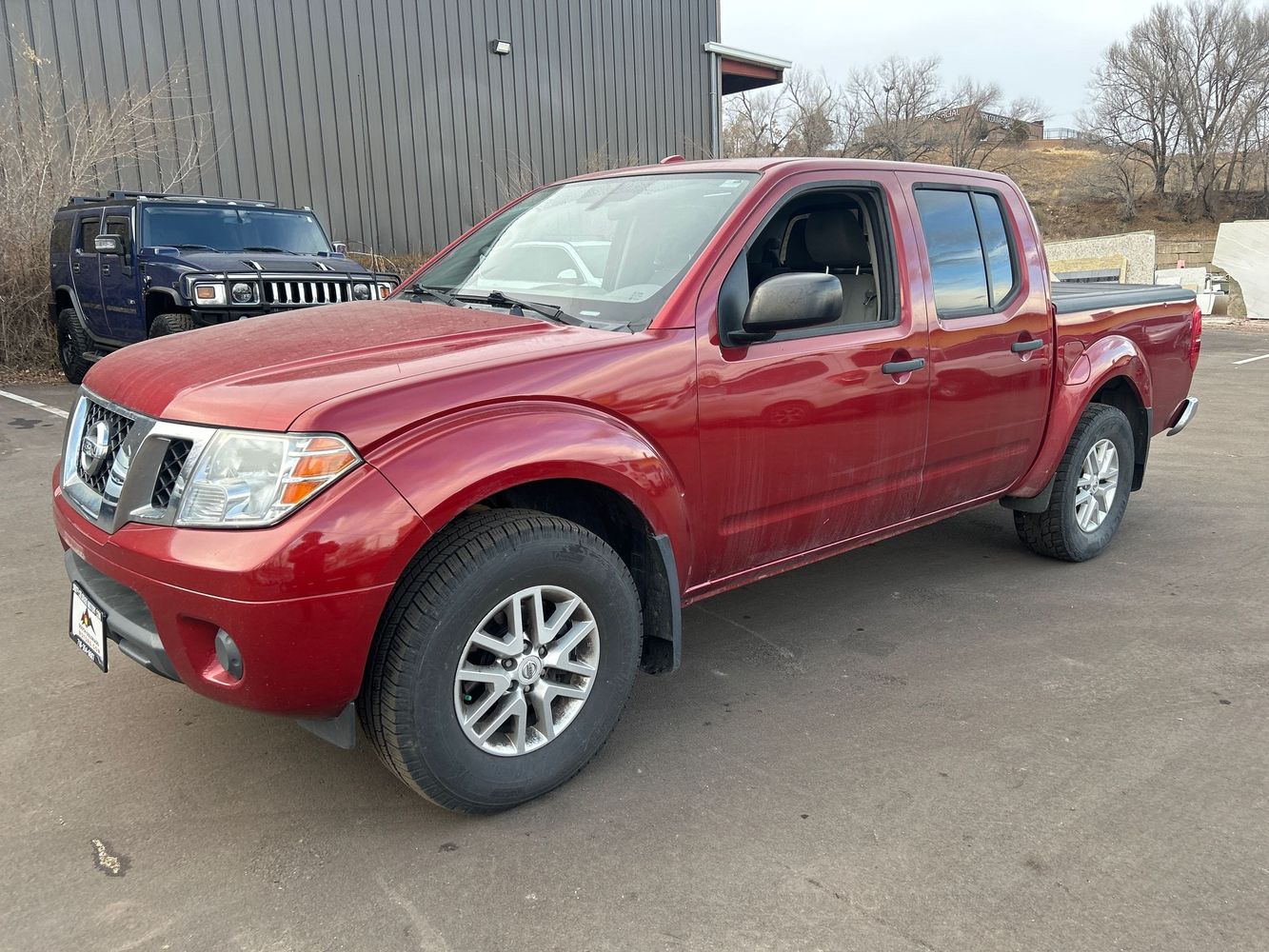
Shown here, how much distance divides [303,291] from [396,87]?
30.9 feet

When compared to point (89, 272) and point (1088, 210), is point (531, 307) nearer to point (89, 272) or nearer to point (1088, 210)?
point (89, 272)

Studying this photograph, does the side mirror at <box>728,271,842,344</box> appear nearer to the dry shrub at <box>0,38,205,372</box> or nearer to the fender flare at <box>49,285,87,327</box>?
the fender flare at <box>49,285,87,327</box>

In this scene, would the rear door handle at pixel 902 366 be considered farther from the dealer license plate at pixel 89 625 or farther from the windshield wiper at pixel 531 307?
the dealer license plate at pixel 89 625

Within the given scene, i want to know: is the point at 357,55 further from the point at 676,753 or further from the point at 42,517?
the point at 676,753

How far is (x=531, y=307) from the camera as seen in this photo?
10.7ft

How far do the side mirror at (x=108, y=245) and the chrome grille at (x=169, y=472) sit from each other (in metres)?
7.24

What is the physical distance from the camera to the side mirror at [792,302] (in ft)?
9.86

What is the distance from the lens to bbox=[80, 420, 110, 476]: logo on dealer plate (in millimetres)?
2755

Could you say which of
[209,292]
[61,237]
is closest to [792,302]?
[209,292]

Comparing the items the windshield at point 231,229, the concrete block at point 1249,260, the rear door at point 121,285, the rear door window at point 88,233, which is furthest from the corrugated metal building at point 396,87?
the concrete block at point 1249,260

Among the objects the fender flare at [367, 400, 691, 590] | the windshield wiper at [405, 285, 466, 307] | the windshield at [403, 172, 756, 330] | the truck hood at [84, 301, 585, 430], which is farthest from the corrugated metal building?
the fender flare at [367, 400, 691, 590]

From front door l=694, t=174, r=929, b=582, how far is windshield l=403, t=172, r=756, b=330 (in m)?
0.20

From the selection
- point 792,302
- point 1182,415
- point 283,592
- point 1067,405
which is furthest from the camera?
point 1182,415

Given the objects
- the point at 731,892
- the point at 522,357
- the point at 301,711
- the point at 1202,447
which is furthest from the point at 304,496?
the point at 1202,447
